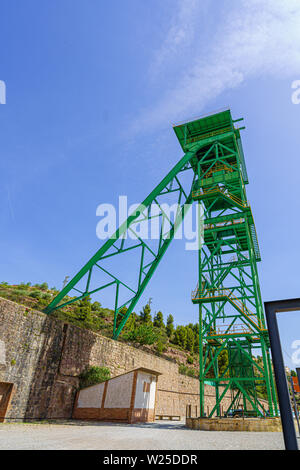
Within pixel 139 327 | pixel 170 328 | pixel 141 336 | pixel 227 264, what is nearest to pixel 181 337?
pixel 170 328

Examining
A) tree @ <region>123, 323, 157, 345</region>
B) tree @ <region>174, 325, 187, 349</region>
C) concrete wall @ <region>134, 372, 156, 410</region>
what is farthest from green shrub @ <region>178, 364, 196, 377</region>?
concrete wall @ <region>134, 372, 156, 410</region>

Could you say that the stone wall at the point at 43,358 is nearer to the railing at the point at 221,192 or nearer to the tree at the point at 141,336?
the tree at the point at 141,336

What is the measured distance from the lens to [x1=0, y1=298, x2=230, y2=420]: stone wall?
1184 centimetres

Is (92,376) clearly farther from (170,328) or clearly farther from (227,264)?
(170,328)

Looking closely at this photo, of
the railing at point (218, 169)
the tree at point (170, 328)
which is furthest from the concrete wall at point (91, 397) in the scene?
the tree at point (170, 328)

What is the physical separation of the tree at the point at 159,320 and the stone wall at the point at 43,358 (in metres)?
25.5

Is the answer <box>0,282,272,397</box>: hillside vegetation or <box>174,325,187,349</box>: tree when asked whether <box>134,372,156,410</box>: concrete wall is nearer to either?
<box>0,282,272,397</box>: hillside vegetation

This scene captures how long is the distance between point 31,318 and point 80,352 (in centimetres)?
393

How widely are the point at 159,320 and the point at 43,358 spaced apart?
1286 inches

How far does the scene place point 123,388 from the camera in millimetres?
14180

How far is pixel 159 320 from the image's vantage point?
1752 inches

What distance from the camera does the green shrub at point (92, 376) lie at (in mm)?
15422

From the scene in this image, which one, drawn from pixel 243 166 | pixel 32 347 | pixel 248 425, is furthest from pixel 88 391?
pixel 243 166
